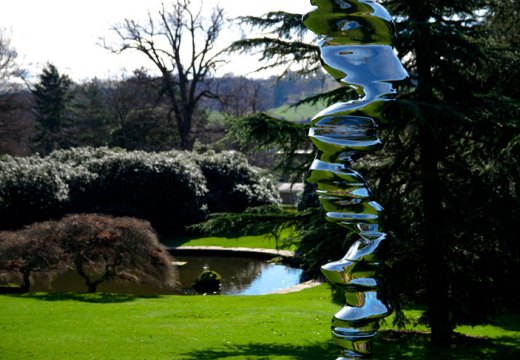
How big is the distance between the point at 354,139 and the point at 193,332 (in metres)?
9.34

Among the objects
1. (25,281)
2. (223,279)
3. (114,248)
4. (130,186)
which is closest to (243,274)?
(223,279)

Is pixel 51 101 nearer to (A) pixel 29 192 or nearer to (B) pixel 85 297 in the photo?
(A) pixel 29 192

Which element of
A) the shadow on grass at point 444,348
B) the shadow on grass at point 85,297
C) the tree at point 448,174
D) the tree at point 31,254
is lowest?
the shadow on grass at point 85,297

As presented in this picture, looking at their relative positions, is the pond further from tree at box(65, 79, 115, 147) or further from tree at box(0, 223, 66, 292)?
tree at box(65, 79, 115, 147)

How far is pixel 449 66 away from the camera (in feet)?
28.1

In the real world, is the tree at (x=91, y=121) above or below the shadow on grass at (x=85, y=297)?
above

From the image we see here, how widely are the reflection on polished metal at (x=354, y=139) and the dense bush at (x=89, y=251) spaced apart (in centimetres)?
1416

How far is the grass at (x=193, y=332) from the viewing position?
8.39 m

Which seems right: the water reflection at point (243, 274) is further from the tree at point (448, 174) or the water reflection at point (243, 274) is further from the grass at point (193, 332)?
the tree at point (448, 174)

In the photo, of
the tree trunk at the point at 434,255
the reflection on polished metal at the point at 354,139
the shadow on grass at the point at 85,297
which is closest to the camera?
the reflection on polished metal at the point at 354,139

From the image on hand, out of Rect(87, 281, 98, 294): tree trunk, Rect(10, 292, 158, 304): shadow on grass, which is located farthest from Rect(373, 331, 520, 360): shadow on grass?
Rect(87, 281, 98, 294): tree trunk

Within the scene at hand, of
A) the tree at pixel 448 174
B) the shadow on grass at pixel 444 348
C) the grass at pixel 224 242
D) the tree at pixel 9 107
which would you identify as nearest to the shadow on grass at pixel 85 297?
the shadow on grass at pixel 444 348

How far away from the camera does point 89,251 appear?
48.9 feet

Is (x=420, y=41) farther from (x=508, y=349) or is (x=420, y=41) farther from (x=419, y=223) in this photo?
(x=508, y=349)
